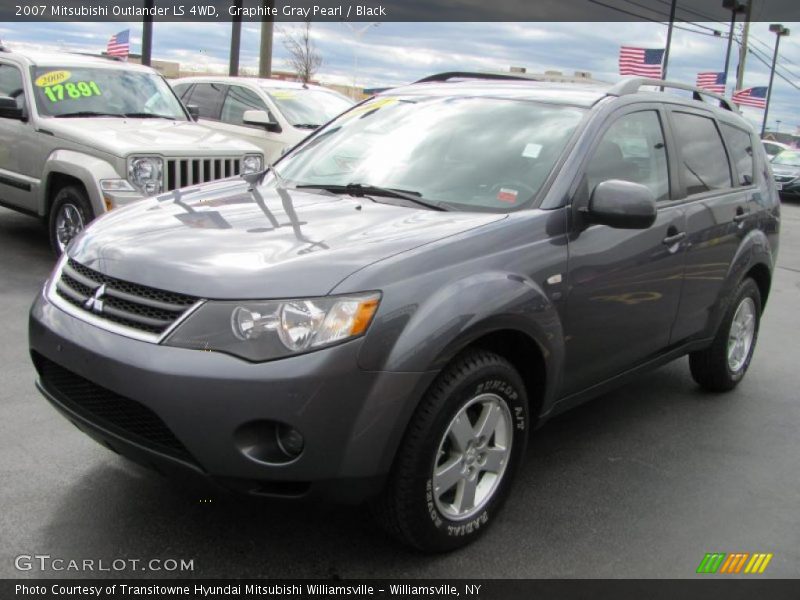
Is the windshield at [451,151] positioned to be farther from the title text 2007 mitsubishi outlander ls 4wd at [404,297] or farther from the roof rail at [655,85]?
the roof rail at [655,85]

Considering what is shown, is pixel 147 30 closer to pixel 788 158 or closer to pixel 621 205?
pixel 621 205

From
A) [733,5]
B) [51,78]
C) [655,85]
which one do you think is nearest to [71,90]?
[51,78]

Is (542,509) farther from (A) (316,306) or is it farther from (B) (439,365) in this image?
(A) (316,306)

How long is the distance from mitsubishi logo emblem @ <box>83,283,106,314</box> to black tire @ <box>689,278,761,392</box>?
142 inches

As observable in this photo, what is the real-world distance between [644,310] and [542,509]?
3.63 feet

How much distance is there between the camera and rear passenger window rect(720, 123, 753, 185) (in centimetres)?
504

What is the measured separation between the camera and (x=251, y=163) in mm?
7832

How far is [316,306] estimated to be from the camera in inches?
104

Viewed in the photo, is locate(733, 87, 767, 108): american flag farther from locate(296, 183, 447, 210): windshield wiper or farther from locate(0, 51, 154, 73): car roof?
locate(296, 183, 447, 210): windshield wiper

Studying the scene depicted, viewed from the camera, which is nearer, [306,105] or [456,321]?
[456,321]

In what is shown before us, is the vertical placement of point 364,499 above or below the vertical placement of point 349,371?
below

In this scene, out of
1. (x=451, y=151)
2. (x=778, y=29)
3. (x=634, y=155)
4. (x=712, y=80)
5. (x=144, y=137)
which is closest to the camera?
(x=451, y=151)

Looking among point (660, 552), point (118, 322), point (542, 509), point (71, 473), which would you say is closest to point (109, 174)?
point (71, 473)

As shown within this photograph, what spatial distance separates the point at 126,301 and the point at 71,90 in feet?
19.8
